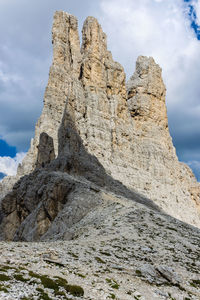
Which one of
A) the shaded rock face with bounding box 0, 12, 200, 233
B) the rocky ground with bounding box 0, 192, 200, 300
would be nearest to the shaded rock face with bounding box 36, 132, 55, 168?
the shaded rock face with bounding box 0, 12, 200, 233

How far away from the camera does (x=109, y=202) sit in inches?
1845

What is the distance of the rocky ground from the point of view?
1545 centimetres

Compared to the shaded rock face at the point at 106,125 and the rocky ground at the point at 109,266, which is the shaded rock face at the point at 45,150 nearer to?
the shaded rock face at the point at 106,125

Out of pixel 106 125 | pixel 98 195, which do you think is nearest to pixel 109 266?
pixel 98 195

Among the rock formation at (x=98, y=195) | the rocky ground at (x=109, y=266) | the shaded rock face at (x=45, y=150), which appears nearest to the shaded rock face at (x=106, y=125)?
the shaded rock face at (x=45, y=150)

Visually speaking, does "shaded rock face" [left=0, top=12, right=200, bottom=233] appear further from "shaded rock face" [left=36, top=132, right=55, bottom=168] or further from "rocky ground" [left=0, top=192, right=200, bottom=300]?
"rocky ground" [left=0, top=192, right=200, bottom=300]

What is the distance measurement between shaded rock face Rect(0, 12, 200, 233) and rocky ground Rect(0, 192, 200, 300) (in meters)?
33.4

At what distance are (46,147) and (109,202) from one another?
39118 mm

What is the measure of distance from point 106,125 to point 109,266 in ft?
237

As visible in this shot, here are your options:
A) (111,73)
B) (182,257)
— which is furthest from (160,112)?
(182,257)

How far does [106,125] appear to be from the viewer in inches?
3597

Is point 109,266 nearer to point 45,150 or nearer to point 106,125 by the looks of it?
point 45,150

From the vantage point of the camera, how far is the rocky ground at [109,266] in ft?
50.7

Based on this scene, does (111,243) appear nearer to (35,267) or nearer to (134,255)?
(134,255)
